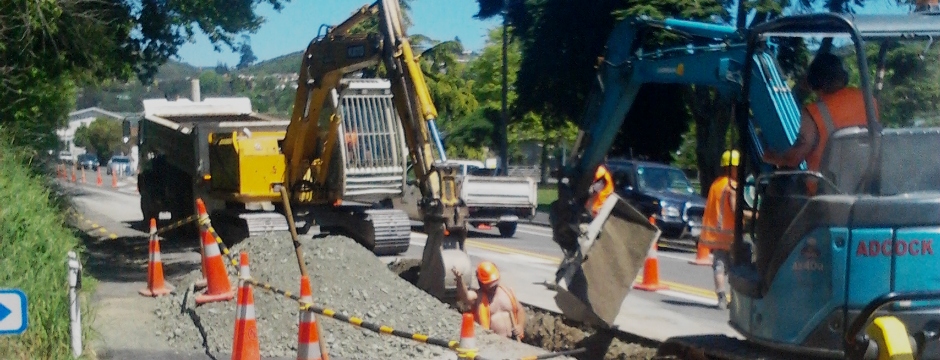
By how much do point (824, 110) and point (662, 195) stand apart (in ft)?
57.4

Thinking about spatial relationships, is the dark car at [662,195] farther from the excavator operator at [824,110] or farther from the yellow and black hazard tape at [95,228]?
the excavator operator at [824,110]

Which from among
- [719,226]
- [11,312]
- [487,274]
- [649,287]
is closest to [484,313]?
[487,274]

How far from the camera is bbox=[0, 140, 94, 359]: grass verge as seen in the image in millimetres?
7805

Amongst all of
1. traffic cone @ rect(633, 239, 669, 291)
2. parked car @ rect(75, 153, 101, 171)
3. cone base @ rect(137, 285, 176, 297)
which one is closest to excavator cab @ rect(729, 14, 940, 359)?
cone base @ rect(137, 285, 176, 297)

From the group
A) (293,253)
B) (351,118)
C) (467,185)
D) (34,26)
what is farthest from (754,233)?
(467,185)

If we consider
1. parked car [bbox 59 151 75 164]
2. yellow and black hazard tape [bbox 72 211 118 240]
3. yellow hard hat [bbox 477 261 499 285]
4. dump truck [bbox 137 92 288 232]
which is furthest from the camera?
parked car [bbox 59 151 75 164]

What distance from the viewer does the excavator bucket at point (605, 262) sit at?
29.7 feet

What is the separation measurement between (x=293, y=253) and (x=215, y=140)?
772 centimetres

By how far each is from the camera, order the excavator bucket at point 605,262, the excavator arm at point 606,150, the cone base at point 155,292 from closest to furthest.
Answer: the excavator arm at point 606,150, the excavator bucket at point 605,262, the cone base at point 155,292

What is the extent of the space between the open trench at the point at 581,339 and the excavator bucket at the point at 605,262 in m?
0.67

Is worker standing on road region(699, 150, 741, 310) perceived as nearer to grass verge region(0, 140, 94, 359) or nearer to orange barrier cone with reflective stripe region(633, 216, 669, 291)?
orange barrier cone with reflective stripe region(633, 216, 669, 291)

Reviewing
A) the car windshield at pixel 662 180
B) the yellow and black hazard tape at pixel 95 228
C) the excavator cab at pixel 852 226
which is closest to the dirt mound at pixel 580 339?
the excavator cab at pixel 852 226

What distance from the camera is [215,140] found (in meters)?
19.6

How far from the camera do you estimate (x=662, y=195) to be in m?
23.8
